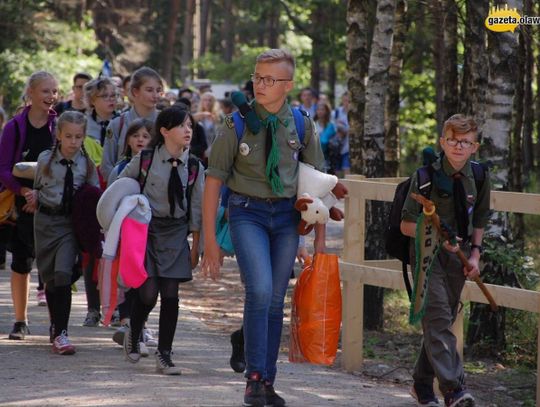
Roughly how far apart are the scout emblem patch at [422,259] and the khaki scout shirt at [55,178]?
3113 mm

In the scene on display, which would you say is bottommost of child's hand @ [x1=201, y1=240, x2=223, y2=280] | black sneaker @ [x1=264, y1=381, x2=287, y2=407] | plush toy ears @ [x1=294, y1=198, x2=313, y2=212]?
black sneaker @ [x1=264, y1=381, x2=287, y2=407]

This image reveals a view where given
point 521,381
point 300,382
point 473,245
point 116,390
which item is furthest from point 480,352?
point 116,390

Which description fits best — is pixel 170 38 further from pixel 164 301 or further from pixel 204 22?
pixel 164 301

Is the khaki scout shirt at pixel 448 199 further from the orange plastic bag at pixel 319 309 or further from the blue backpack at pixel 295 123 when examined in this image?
the blue backpack at pixel 295 123

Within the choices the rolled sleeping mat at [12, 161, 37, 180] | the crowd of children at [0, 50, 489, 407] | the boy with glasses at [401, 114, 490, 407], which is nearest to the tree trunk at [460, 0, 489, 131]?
the crowd of children at [0, 50, 489, 407]

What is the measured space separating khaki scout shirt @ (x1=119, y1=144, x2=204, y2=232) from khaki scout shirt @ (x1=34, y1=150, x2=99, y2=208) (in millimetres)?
948

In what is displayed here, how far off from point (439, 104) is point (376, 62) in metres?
11.3

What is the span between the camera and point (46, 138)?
32.5 ft

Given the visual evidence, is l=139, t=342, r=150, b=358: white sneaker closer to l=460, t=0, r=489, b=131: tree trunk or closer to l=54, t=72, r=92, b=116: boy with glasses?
l=54, t=72, r=92, b=116: boy with glasses

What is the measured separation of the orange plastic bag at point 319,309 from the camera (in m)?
7.25

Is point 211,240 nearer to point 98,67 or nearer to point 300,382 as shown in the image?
point 300,382

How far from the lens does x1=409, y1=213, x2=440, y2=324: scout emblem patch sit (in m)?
7.07

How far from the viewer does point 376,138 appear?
11836 millimetres

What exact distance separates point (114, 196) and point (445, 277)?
2.33m
